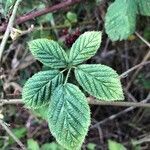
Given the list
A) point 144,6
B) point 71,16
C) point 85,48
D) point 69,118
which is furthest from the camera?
point 71,16

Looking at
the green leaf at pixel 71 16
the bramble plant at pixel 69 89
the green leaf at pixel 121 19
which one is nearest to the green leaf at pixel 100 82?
the bramble plant at pixel 69 89

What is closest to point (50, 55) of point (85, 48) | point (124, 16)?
point (85, 48)

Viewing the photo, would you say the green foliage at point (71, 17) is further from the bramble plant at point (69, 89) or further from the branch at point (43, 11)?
the bramble plant at point (69, 89)

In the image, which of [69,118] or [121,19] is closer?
[69,118]

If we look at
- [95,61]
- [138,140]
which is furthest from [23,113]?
[138,140]

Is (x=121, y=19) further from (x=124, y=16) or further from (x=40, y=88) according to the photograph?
(x=40, y=88)

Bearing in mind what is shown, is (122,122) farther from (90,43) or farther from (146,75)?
(90,43)
